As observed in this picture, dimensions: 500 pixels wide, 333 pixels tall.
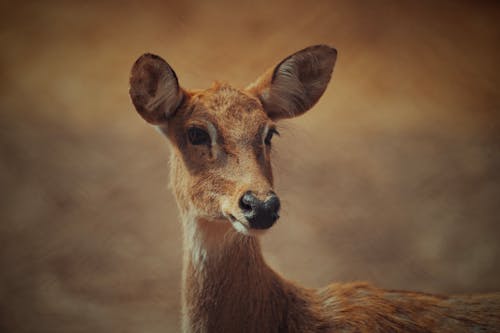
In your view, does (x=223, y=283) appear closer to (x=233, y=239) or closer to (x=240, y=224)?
(x=233, y=239)

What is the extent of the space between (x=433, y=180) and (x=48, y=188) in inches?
75.8

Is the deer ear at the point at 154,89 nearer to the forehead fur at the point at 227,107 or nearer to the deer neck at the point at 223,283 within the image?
the forehead fur at the point at 227,107

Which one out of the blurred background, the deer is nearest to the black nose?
the deer

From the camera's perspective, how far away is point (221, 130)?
2.23 meters

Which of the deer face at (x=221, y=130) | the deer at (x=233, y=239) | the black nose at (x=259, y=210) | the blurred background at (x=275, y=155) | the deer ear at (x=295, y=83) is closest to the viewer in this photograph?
the black nose at (x=259, y=210)

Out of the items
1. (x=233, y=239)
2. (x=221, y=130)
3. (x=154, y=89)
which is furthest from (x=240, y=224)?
(x=154, y=89)

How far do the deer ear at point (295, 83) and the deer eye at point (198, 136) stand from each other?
1.12ft

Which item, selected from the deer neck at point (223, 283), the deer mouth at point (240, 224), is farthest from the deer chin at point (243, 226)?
the deer neck at point (223, 283)

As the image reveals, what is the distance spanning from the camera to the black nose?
1.96m

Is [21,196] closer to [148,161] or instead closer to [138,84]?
[148,161]

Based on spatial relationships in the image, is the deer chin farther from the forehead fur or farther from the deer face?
the forehead fur

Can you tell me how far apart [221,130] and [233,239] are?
0.44 m

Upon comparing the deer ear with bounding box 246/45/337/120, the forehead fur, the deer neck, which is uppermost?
the deer ear with bounding box 246/45/337/120

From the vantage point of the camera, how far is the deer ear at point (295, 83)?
248cm
